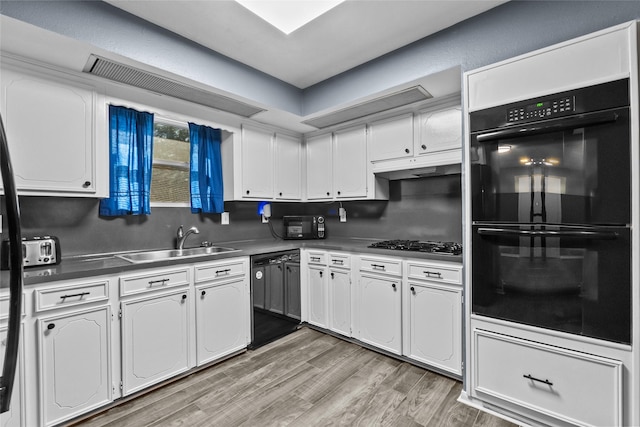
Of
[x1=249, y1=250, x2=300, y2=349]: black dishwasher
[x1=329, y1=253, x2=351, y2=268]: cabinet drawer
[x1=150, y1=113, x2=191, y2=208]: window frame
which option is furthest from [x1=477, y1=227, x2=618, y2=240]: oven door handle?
[x1=150, y1=113, x2=191, y2=208]: window frame

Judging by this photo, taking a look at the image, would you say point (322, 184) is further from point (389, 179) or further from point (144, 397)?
point (144, 397)

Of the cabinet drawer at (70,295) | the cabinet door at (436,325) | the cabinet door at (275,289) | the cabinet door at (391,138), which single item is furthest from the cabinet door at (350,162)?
the cabinet drawer at (70,295)

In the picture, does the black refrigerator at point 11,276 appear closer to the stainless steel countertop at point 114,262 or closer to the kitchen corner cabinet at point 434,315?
the stainless steel countertop at point 114,262

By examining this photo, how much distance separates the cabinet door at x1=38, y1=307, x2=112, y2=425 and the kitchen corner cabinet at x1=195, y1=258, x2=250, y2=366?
61 centimetres

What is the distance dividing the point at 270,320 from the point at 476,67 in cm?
263

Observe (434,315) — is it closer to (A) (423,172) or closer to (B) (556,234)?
(B) (556,234)

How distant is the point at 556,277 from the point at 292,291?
7.08 ft

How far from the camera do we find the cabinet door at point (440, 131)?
252 cm

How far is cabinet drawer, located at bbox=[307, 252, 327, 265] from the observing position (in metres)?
3.07

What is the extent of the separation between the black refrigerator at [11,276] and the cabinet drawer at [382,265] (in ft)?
7.49

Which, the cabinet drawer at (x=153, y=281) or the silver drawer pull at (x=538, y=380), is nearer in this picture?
the silver drawer pull at (x=538, y=380)

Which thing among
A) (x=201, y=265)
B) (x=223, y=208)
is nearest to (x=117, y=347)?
(x=201, y=265)

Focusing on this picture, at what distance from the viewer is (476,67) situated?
2.06m

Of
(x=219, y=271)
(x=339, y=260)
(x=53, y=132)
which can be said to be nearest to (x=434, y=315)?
(x=339, y=260)
